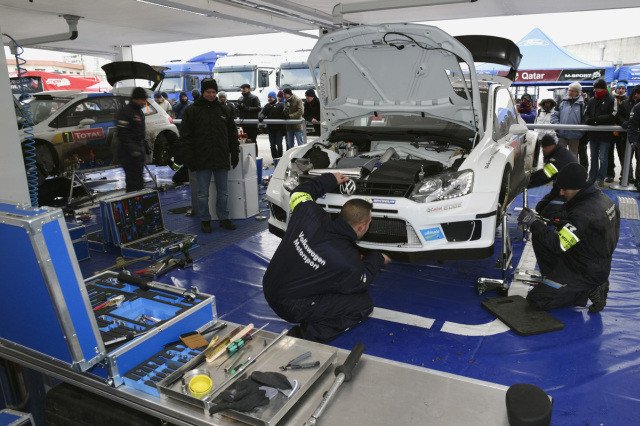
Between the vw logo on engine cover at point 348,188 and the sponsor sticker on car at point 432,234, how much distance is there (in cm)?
68

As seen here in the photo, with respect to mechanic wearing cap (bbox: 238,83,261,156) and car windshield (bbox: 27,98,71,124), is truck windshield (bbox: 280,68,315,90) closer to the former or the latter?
mechanic wearing cap (bbox: 238,83,261,156)

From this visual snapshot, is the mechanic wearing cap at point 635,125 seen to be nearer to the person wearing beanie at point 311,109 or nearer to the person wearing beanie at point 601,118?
the person wearing beanie at point 601,118

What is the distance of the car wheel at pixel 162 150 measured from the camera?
920 cm

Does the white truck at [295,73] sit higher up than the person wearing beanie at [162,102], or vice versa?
the white truck at [295,73]

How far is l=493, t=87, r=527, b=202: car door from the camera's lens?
4508 millimetres

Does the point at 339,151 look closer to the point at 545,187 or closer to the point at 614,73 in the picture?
the point at 545,187

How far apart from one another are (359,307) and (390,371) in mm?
1705

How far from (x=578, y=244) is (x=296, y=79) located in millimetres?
16426

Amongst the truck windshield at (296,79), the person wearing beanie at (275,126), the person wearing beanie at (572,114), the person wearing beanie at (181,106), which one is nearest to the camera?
the person wearing beanie at (572,114)

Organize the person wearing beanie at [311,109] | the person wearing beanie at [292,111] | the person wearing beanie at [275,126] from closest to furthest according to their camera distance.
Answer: the person wearing beanie at [292,111]
the person wearing beanie at [275,126]
the person wearing beanie at [311,109]

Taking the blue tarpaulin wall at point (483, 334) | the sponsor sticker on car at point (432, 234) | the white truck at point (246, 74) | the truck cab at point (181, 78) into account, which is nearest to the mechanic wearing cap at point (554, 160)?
the blue tarpaulin wall at point (483, 334)

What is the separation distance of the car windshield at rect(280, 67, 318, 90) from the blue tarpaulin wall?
14684 mm

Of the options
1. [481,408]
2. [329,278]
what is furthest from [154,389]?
[329,278]

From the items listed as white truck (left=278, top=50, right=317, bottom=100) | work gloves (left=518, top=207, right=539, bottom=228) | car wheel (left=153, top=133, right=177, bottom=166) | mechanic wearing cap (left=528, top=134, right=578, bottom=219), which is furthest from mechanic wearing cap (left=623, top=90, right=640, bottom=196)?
white truck (left=278, top=50, right=317, bottom=100)
